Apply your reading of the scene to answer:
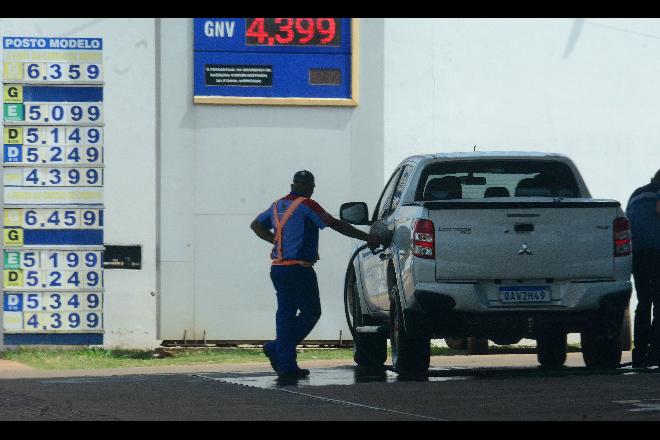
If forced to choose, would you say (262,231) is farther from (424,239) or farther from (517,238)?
(517,238)

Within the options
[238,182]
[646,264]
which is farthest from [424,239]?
[238,182]

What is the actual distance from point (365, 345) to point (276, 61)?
5.14m

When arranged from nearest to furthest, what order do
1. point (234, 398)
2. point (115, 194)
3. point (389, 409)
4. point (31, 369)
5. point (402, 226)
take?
1. point (389, 409)
2. point (234, 398)
3. point (402, 226)
4. point (31, 369)
5. point (115, 194)

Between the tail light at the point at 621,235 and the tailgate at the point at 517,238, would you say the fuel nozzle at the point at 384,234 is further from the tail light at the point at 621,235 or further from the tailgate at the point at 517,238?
the tail light at the point at 621,235

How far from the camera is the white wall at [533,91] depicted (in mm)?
20016

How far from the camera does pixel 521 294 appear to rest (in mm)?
12766

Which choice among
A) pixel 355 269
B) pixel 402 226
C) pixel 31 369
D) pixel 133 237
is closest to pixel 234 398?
pixel 402 226

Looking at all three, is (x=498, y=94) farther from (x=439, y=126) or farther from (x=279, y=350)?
(x=279, y=350)

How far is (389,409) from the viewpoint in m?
10.2

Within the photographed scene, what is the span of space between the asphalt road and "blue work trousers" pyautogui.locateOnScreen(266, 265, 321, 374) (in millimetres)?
310

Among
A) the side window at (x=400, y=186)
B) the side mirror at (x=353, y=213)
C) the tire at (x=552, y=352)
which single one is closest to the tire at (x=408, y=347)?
the side window at (x=400, y=186)

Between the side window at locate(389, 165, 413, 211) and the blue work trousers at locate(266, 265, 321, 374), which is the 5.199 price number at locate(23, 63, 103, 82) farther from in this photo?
the blue work trousers at locate(266, 265, 321, 374)

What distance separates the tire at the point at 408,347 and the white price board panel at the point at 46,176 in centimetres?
698

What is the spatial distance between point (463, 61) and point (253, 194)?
10.5ft
